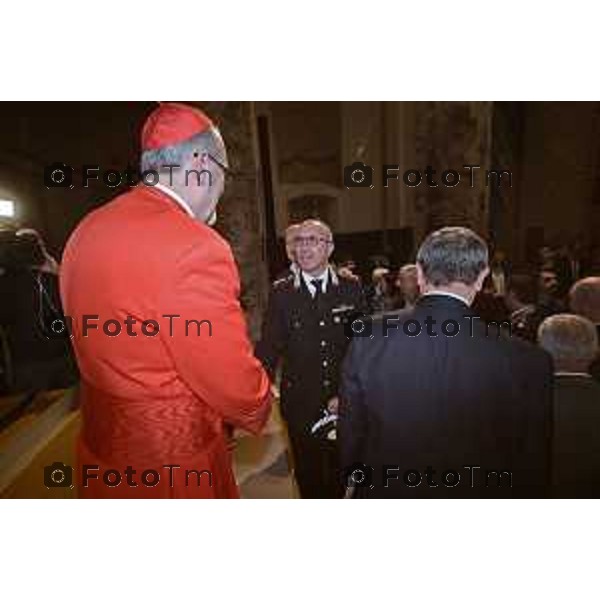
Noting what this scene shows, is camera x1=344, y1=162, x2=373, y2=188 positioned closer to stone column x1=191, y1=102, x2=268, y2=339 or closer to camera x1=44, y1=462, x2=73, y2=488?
stone column x1=191, y1=102, x2=268, y2=339

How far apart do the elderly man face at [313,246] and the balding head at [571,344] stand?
68 centimetres

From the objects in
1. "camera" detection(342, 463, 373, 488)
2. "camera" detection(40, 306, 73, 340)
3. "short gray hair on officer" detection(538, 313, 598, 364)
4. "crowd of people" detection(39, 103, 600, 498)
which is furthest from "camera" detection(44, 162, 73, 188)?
"short gray hair on officer" detection(538, 313, 598, 364)

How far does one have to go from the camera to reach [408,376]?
1.25 metres

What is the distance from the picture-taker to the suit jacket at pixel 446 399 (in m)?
1.22

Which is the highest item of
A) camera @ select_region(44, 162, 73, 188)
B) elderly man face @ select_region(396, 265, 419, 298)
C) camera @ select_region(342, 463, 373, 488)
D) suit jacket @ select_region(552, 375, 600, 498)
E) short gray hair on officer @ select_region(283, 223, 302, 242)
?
camera @ select_region(44, 162, 73, 188)

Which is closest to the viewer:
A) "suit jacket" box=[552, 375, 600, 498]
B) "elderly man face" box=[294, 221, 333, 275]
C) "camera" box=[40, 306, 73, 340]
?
"suit jacket" box=[552, 375, 600, 498]

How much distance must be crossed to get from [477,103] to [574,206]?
0.42 meters

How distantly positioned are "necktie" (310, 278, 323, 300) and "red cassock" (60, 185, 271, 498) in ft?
2.24

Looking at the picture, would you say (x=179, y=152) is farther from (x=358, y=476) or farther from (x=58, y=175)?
(x=358, y=476)

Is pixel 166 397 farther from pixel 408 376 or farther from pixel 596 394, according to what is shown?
pixel 596 394

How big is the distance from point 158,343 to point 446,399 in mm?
596

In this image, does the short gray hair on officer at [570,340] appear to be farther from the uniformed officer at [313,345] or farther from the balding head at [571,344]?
the uniformed officer at [313,345]

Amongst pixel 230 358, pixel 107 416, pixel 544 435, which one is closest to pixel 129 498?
pixel 107 416

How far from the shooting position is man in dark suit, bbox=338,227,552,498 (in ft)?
3.94
